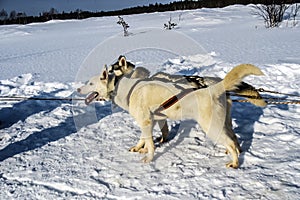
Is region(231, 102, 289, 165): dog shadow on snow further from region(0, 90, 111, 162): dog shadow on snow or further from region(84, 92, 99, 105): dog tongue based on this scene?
region(0, 90, 111, 162): dog shadow on snow

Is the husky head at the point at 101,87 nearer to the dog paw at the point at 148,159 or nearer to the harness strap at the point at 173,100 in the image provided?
the harness strap at the point at 173,100

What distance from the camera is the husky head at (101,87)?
12.1 ft

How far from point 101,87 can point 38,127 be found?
5.75 feet

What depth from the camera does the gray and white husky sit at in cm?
320

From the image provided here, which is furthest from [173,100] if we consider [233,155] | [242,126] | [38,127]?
[38,127]

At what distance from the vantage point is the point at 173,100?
3326 mm

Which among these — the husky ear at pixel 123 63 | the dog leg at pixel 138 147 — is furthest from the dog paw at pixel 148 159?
→ the husky ear at pixel 123 63

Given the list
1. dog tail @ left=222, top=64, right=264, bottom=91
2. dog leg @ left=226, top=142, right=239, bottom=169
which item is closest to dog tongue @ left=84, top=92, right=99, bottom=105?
dog tail @ left=222, top=64, right=264, bottom=91

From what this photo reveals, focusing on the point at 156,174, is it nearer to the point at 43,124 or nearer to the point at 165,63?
the point at 43,124

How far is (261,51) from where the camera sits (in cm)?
1059

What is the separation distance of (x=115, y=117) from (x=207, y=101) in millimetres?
2280

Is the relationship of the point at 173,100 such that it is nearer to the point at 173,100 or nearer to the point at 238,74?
the point at 173,100

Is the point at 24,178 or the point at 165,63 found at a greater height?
Answer: the point at 165,63

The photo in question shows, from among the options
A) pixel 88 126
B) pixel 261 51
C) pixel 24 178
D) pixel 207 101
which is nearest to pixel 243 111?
pixel 207 101
